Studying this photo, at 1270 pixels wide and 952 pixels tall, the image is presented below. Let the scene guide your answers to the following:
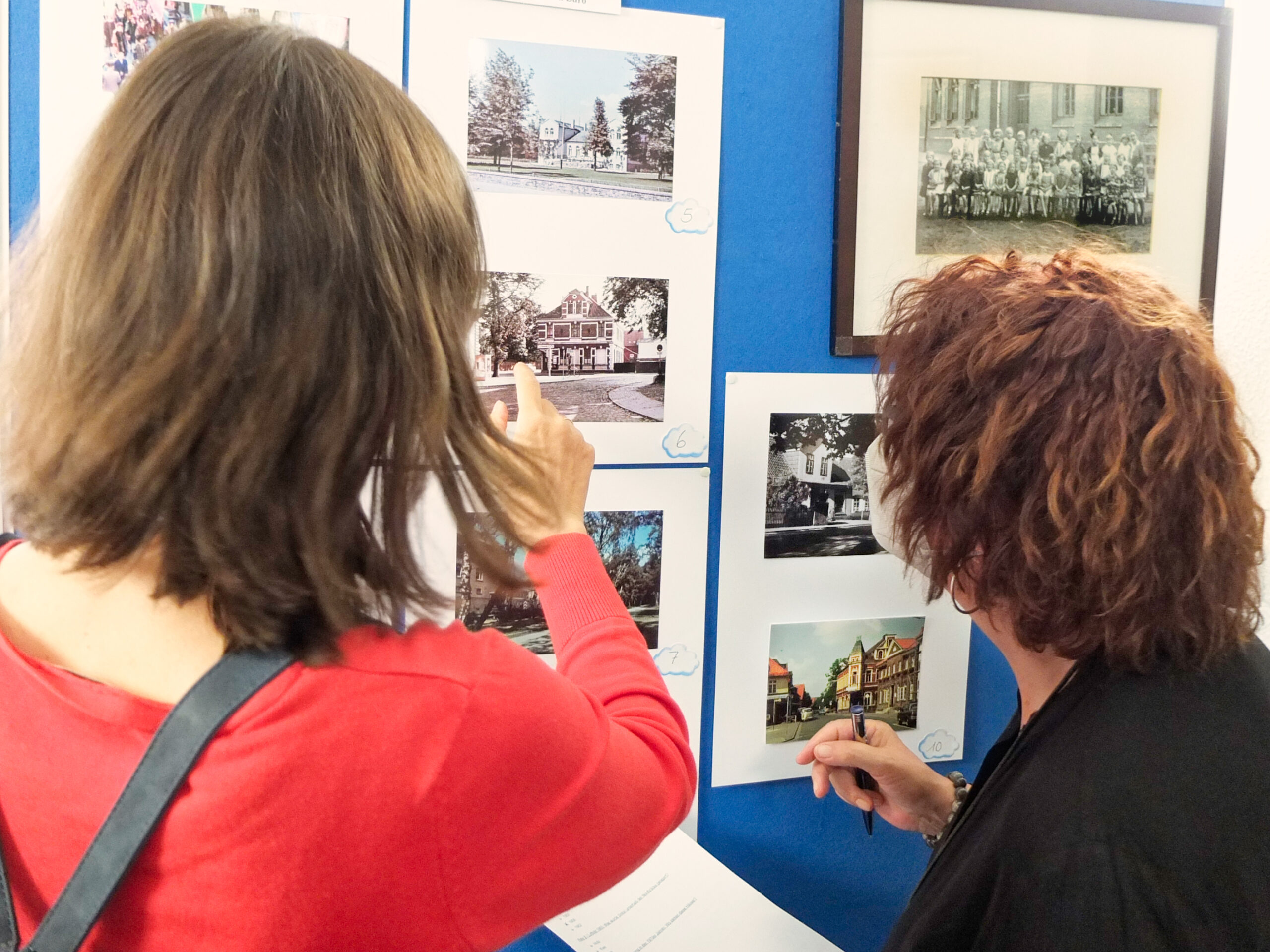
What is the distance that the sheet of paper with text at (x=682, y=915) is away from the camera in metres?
0.82

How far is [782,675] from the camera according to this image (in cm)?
93

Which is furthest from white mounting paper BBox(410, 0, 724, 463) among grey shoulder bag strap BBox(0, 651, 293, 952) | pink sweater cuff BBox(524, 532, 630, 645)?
grey shoulder bag strap BBox(0, 651, 293, 952)

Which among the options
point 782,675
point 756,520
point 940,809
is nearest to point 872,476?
point 756,520

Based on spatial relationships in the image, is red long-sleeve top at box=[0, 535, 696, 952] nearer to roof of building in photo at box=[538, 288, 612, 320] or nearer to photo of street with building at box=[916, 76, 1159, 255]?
roof of building in photo at box=[538, 288, 612, 320]

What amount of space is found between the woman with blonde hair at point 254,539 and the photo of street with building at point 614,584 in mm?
381

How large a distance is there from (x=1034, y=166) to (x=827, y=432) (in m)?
0.33

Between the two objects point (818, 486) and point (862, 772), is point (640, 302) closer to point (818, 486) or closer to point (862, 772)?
point (818, 486)

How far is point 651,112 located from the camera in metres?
0.82

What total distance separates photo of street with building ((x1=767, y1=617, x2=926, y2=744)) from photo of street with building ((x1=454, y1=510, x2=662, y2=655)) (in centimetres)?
14

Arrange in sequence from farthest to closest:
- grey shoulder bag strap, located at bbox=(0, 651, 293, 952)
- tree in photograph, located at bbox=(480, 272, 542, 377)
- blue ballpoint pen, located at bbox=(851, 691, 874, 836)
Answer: blue ballpoint pen, located at bbox=(851, 691, 874, 836) → tree in photograph, located at bbox=(480, 272, 542, 377) → grey shoulder bag strap, located at bbox=(0, 651, 293, 952)

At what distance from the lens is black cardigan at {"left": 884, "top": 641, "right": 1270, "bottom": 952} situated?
22.4 inches

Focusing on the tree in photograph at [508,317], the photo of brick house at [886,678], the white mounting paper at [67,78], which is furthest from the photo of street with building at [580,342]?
the photo of brick house at [886,678]

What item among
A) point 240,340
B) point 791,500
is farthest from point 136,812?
point 791,500

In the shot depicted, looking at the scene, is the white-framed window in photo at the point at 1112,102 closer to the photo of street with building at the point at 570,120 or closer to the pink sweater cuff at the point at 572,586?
the photo of street with building at the point at 570,120
